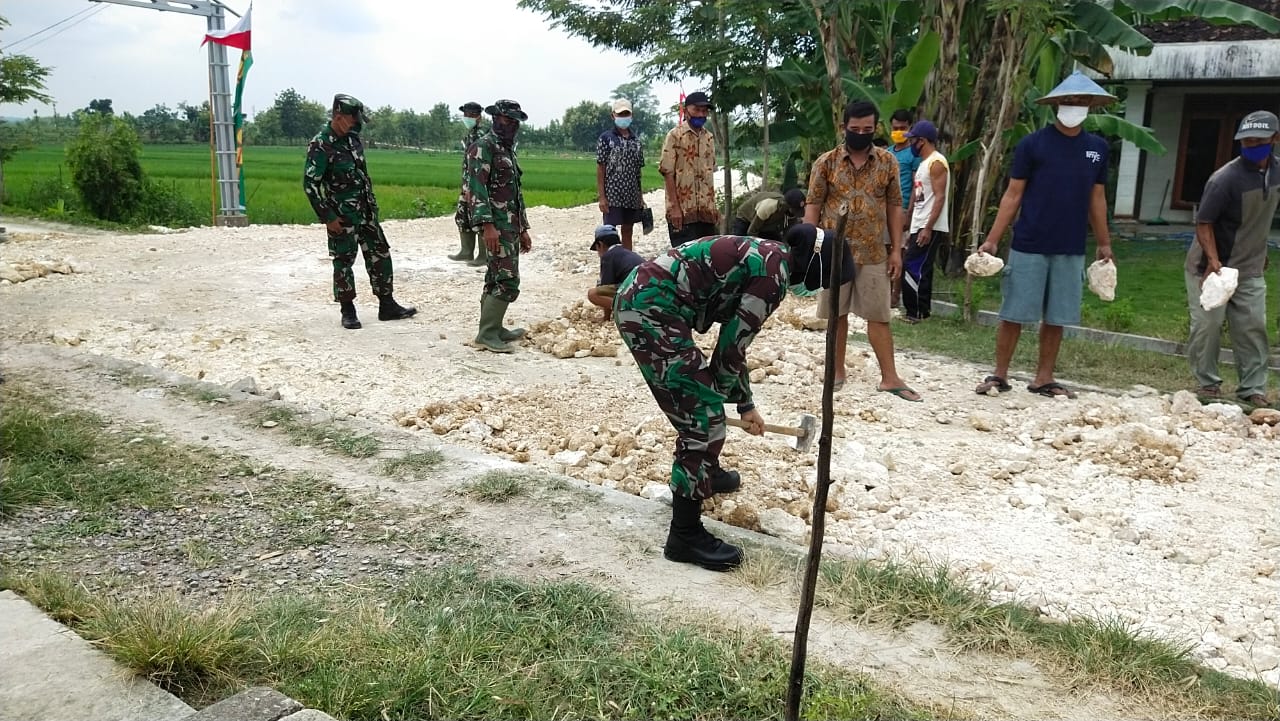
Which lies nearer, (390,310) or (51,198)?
(390,310)

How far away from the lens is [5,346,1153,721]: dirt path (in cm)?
271

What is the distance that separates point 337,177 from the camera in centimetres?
702

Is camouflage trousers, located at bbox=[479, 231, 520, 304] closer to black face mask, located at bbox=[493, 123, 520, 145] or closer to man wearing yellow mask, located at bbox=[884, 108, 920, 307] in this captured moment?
black face mask, located at bbox=[493, 123, 520, 145]

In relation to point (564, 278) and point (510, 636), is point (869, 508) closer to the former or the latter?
point (510, 636)

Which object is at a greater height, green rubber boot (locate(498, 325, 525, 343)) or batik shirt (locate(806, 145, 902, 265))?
batik shirt (locate(806, 145, 902, 265))

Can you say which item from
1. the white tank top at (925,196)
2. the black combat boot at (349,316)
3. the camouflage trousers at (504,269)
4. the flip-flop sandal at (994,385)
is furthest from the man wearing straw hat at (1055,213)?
the black combat boot at (349,316)

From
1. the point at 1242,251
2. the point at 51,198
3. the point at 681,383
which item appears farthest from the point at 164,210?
the point at 1242,251

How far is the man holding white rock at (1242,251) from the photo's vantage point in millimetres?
5590

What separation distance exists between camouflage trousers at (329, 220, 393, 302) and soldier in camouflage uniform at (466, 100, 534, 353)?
1069 millimetres

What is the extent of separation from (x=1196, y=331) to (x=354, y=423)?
5.01 meters

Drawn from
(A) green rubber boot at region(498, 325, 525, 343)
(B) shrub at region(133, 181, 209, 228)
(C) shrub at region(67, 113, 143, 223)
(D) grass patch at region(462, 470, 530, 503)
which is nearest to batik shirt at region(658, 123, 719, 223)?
(A) green rubber boot at region(498, 325, 525, 343)

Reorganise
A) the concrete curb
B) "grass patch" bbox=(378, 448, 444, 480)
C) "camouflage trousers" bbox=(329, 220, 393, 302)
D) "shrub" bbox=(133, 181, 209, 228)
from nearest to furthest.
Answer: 1. the concrete curb
2. "grass patch" bbox=(378, 448, 444, 480)
3. "camouflage trousers" bbox=(329, 220, 393, 302)
4. "shrub" bbox=(133, 181, 209, 228)

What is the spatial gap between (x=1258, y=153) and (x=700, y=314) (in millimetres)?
4141

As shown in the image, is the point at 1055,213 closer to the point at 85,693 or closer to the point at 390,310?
the point at 390,310
